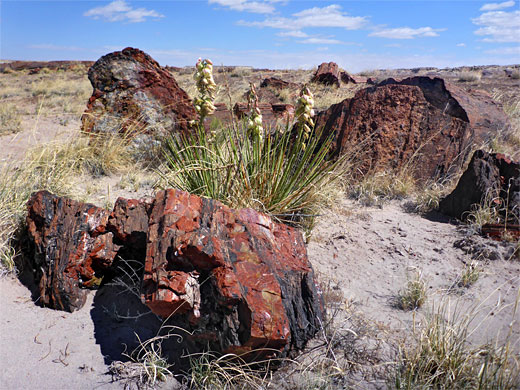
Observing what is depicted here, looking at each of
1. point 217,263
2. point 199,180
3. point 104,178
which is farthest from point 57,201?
point 104,178

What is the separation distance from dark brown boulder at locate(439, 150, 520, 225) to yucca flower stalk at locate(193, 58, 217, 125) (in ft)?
9.72

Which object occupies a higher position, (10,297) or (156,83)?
(156,83)

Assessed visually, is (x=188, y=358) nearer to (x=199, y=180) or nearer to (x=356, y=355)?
(x=356, y=355)

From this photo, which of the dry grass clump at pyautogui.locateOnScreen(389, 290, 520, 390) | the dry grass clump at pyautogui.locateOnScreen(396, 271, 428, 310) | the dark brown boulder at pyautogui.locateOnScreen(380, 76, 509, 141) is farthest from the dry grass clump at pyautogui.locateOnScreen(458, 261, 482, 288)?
the dark brown boulder at pyautogui.locateOnScreen(380, 76, 509, 141)

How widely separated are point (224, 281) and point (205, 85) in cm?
187

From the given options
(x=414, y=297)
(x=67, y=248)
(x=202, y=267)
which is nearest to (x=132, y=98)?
(x=67, y=248)

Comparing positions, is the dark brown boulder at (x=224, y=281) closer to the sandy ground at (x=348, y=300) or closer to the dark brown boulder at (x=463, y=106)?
the sandy ground at (x=348, y=300)

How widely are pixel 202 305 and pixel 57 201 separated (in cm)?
174

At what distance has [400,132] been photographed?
5703 millimetres

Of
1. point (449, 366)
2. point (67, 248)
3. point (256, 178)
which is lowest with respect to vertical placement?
point (449, 366)

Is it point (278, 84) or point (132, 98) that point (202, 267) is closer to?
point (132, 98)

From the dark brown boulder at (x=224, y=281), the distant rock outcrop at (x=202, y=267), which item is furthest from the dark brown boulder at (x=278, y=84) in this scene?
the dark brown boulder at (x=224, y=281)

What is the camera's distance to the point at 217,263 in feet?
8.15

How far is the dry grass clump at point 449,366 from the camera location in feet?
7.05
